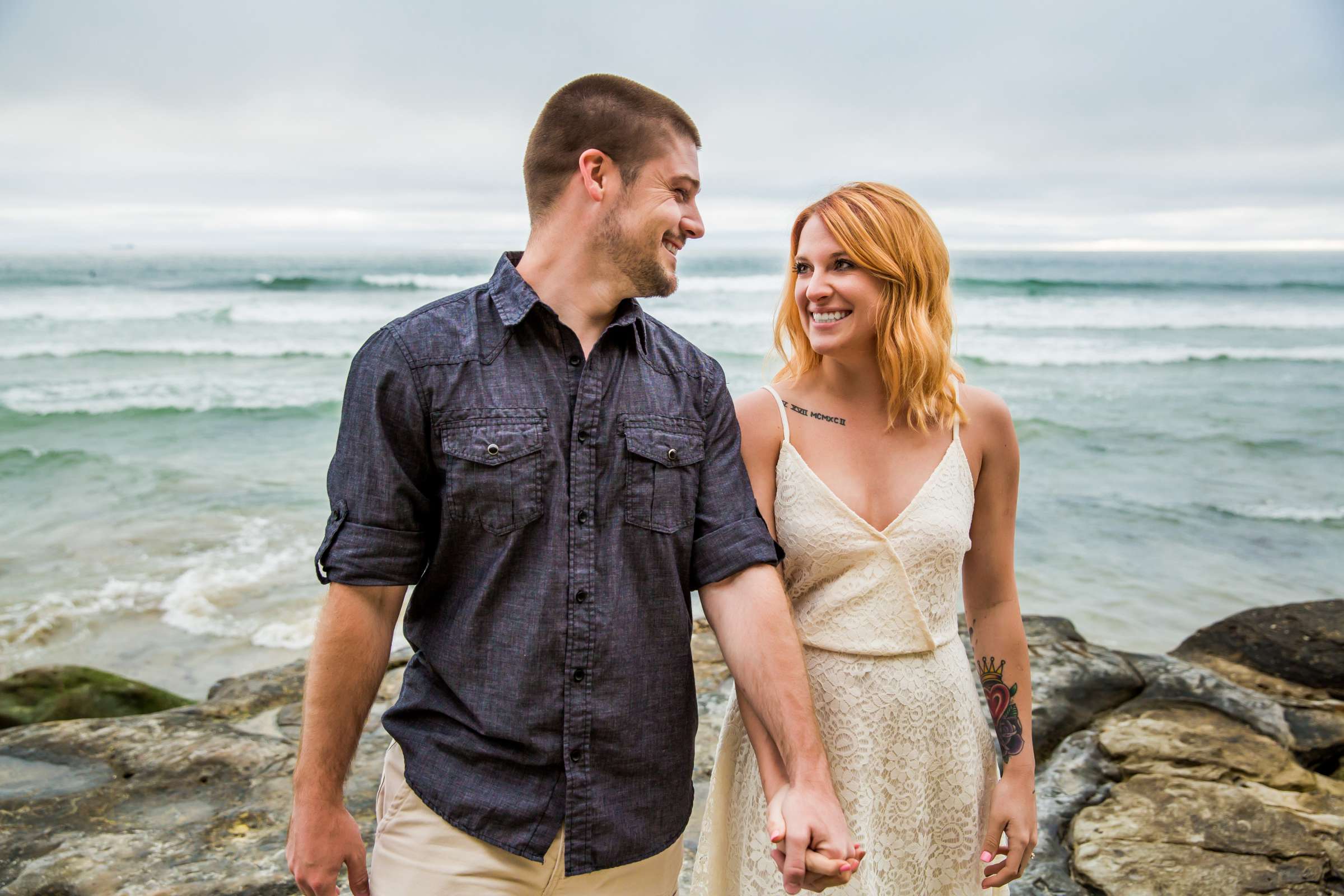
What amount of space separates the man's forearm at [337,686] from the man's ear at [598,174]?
2.81 feet

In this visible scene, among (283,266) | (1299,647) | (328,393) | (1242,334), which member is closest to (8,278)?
(283,266)

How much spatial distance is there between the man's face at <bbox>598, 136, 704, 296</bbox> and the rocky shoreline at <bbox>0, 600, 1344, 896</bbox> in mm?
2054

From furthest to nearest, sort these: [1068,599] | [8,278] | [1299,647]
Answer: [8,278] < [1068,599] < [1299,647]

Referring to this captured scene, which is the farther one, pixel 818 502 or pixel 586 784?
pixel 818 502

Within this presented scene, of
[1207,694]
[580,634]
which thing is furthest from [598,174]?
[1207,694]

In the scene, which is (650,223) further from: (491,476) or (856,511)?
(856,511)

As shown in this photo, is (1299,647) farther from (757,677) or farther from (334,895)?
(334,895)

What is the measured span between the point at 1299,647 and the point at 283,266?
47321 millimetres

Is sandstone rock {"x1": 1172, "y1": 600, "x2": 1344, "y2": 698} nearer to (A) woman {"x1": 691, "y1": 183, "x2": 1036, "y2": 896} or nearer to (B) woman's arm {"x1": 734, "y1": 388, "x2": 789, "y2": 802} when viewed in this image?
(A) woman {"x1": 691, "y1": 183, "x2": 1036, "y2": 896}

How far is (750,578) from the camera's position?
6.60 ft

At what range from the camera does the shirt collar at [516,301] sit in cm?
198

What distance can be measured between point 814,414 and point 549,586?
31.8 inches

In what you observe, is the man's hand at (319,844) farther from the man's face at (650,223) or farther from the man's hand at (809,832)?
the man's face at (650,223)

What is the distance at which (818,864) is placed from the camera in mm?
1783
